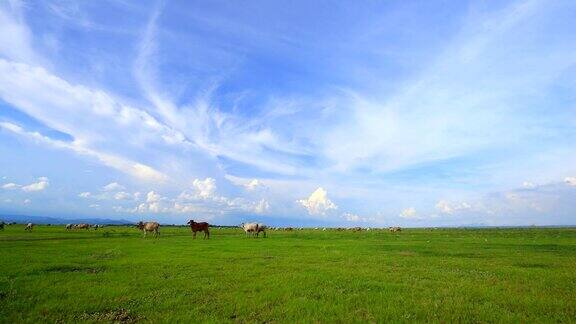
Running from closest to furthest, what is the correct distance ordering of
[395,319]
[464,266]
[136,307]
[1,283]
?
[395,319], [136,307], [1,283], [464,266]

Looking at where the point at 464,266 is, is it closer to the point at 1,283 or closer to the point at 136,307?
the point at 136,307

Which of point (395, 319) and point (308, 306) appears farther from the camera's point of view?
point (308, 306)

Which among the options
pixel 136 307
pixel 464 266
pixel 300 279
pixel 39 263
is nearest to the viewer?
pixel 136 307

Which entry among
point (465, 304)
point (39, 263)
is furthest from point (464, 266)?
point (39, 263)

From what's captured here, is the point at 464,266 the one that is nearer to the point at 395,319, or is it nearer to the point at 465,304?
the point at 465,304

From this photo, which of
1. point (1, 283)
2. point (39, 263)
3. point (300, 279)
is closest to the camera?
point (1, 283)

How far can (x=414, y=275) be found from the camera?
18438 millimetres

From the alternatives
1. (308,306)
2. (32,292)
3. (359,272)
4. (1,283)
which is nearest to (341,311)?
(308,306)

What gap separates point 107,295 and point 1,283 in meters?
4.82

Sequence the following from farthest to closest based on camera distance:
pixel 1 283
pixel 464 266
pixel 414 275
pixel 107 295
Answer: pixel 464 266
pixel 414 275
pixel 1 283
pixel 107 295

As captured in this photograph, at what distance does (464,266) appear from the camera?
22.2m

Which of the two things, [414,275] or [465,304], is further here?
[414,275]

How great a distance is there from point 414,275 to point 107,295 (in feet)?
42.2

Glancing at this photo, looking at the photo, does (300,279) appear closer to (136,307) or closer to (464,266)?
(136,307)
